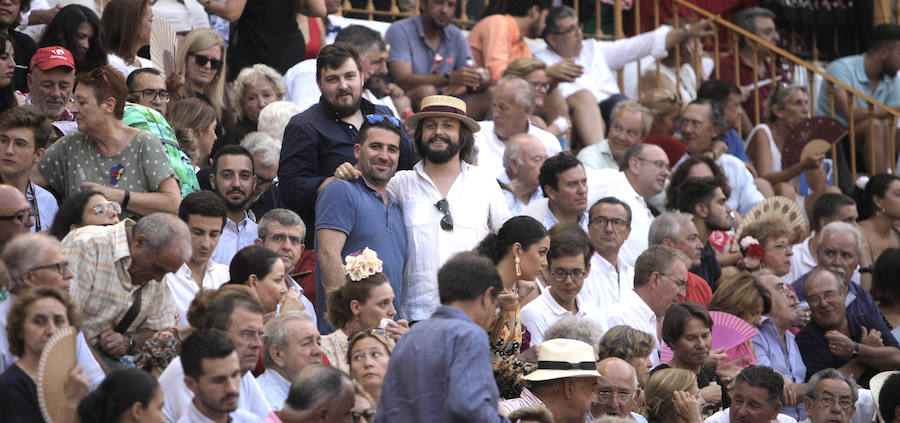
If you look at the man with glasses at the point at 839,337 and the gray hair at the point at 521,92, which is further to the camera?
the gray hair at the point at 521,92

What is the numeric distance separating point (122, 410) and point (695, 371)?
12.9 feet

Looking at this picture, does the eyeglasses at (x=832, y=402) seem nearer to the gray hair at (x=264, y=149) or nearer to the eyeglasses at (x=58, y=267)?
the gray hair at (x=264, y=149)

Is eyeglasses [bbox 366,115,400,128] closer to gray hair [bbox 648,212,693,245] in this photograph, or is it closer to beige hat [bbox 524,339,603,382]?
beige hat [bbox 524,339,603,382]

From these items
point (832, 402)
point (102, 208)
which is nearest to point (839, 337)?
point (832, 402)

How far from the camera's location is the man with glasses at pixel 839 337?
932 cm

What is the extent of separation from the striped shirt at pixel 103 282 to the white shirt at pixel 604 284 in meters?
3.30

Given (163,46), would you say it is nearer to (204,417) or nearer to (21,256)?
(21,256)

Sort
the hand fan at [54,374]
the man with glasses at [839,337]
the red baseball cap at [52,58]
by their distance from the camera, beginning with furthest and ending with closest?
the man with glasses at [839,337] < the red baseball cap at [52,58] < the hand fan at [54,374]

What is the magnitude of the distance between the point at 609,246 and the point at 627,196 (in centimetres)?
120

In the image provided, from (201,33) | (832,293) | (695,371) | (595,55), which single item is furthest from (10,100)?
(595,55)

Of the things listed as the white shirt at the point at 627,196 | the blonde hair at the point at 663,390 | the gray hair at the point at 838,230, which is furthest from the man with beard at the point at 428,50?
the blonde hair at the point at 663,390

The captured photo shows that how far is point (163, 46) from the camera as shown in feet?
30.9

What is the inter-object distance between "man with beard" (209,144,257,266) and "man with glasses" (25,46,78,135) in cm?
88

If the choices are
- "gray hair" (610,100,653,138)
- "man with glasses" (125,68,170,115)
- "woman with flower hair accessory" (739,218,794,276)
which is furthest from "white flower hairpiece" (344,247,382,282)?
"gray hair" (610,100,653,138)
